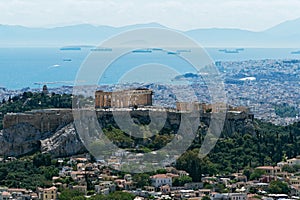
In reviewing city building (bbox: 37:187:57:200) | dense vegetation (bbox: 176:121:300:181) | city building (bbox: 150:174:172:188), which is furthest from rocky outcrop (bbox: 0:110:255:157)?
city building (bbox: 37:187:57:200)

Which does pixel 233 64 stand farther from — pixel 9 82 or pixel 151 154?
pixel 151 154

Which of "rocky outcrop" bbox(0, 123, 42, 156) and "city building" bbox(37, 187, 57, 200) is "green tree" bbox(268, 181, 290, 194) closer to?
"city building" bbox(37, 187, 57, 200)

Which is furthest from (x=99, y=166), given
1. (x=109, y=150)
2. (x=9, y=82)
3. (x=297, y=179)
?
(x=9, y=82)

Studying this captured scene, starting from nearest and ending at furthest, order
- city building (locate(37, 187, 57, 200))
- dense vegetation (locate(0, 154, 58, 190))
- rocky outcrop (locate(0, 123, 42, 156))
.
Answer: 1. city building (locate(37, 187, 57, 200))
2. dense vegetation (locate(0, 154, 58, 190))
3. rocky outcrop (locate(0, 123, 42, 156))

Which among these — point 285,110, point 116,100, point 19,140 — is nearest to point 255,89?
point 285,110

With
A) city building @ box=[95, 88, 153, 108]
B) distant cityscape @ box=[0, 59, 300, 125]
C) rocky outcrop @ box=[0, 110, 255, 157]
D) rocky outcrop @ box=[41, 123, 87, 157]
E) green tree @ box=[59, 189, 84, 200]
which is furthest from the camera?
distant cityscape @ box=[0, 59, 300, 125]

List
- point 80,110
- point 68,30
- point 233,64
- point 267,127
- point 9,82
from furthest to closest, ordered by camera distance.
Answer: point 68,30, point 233,64, point 9,82, point 267,127, point 80,110

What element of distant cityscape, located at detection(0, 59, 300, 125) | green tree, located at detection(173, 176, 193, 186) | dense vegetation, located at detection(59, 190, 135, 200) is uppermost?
distant cityscape, located at detection(0, 59, 300, 125)

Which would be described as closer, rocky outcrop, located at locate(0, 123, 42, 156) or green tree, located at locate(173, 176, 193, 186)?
green tree, located at locate(173, 176, 193, 186)

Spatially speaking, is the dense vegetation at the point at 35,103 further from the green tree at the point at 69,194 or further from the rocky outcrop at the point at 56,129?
the green tree at the point at 69,194
